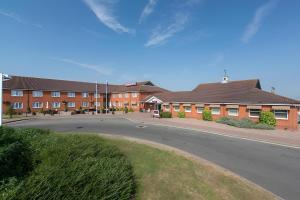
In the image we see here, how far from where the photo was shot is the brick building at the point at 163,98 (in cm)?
2736

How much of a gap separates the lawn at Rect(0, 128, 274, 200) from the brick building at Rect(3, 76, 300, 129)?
20.7m

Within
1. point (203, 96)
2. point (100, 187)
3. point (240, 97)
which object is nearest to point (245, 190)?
point (100, 187)

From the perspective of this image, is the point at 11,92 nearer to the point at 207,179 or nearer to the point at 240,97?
the point at 240,97

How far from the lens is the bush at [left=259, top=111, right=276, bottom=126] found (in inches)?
1027

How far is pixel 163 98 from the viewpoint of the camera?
152ft

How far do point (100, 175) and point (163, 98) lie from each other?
4106 centimetres

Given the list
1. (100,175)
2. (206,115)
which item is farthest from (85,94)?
(100,175)

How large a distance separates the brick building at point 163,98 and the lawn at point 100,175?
20680 millimetres

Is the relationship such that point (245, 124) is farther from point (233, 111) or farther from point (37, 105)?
point (37, 105)

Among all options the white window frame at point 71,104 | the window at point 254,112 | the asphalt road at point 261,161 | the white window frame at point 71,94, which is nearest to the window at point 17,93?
the white window frame at point 71,94

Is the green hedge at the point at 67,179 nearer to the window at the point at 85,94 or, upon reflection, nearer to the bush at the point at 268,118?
the bush at the point at 268,118

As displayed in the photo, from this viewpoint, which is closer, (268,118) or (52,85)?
(268,118)

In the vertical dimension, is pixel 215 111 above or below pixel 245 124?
above

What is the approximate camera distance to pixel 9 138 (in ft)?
24.7
